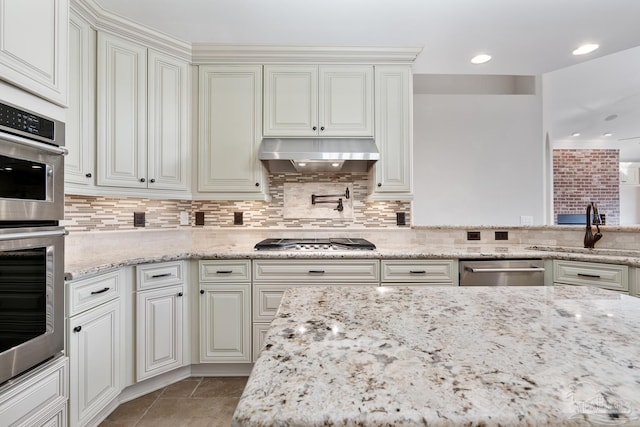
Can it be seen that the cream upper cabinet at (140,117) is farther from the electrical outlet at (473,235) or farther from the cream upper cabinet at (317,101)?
the electrical outlet at (473,235)

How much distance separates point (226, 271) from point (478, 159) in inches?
114

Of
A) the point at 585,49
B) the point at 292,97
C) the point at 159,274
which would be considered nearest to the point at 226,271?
the point at 159,274

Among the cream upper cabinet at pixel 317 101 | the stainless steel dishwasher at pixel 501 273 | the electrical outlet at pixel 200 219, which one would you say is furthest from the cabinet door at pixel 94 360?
the stainless steel dishwasher at pixel 501 273

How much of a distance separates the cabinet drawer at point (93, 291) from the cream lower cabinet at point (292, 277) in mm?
830

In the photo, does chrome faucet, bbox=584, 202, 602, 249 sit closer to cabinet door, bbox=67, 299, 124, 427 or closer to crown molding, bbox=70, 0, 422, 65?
crown molding, bbox=70, 0, 422, 65

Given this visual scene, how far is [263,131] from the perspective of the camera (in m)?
2.50

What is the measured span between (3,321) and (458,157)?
369 centimetres

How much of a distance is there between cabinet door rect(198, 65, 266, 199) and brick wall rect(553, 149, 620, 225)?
7.16 m

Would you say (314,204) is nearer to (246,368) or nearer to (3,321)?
(246,368)

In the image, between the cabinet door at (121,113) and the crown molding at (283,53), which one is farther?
the crown molding at (283,53)

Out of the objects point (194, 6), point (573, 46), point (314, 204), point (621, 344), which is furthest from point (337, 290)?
point (573, 46)

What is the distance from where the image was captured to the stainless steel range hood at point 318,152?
233cm

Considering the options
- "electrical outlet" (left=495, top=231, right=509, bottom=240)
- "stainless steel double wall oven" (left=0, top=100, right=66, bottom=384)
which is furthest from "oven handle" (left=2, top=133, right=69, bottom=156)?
"electrical outlet" (left=495, top=231, right=509, bottom=240)

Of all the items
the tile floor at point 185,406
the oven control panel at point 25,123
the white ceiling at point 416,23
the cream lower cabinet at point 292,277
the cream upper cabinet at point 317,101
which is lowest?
the tile floor at point 185,406
